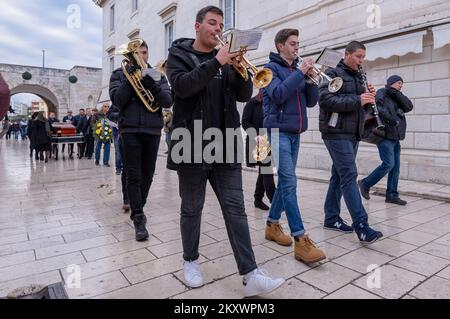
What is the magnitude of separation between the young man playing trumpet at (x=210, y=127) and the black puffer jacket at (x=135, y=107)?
4.35 feet

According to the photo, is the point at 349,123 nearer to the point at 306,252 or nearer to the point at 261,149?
the point at 261,149

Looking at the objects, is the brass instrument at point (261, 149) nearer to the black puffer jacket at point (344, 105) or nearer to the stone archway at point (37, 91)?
the black puffer jacket at point (344, 105)

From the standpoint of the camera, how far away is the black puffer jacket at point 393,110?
522 centimetres

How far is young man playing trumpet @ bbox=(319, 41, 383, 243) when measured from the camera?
3379 millimetres

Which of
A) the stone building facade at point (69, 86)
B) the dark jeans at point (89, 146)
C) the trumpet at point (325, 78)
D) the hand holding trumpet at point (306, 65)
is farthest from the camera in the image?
the stone building facade at point (69, 86)

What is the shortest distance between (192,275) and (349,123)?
6.94 feet

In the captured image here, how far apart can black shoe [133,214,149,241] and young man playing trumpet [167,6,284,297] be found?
3.83 ft

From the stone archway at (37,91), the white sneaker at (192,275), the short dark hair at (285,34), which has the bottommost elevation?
the white sneaker at (192,275)

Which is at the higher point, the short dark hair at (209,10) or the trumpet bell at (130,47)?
the trumpet bell at (130,47)

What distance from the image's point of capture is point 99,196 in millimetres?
5996

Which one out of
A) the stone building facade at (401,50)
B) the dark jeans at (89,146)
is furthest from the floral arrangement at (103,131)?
the stone building facade at (401,50)

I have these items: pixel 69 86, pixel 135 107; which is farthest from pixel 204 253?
pixel 69 86

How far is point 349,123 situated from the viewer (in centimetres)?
346

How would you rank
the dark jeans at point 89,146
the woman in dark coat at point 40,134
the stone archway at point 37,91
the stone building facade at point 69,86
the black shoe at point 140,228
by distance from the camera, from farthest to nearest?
the stone archway at point 37,91 < the stone building facade at point 69,86 < the dark jeans at point 89,146 < the woman in dark coat at point 40,134 < the black shoe at point 140,228
